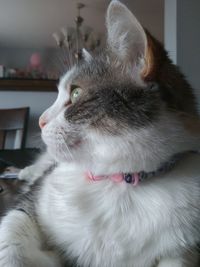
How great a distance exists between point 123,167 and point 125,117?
84mm

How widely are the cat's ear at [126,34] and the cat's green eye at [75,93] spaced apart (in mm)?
95

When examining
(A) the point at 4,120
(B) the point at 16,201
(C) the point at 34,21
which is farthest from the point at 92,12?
(B) the point at 16,201

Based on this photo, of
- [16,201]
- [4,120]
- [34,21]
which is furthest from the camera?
[34,21]

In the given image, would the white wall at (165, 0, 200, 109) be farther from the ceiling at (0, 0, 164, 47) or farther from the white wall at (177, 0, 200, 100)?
the ceiling at (0, 0, 164, 47)

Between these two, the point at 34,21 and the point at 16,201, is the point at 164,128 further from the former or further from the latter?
the point at 34,21

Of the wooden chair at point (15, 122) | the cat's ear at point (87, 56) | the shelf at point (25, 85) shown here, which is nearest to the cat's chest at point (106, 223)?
the cat's ear at point (87, 56)

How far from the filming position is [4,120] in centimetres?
278

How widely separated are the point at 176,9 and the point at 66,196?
1639 mm

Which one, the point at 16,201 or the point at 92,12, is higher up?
the point at 92,12

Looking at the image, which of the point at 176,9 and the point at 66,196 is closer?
the point at 66,196

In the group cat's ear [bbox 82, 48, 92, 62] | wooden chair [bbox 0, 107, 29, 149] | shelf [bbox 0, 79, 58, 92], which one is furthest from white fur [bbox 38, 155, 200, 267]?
shelf [bbox 0, 79, 58, 92]

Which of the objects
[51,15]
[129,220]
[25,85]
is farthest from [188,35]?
[51,15]

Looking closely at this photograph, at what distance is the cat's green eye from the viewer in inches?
25.3

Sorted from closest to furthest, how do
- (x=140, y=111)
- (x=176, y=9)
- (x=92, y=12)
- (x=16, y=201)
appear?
(x=140, y=111)
(x=16, y=201)
(x=176, y=9)
(x=92, y=12)
